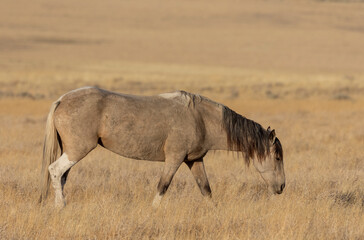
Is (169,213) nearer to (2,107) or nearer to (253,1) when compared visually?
(2,107)

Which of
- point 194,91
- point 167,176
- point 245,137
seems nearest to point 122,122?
point 167,176

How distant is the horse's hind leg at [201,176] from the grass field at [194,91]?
177mm

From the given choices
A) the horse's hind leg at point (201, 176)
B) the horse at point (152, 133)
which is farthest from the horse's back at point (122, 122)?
the horse's hind leg at point (201, 176)

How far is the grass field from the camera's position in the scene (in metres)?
6.45

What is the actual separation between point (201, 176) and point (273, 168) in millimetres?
840

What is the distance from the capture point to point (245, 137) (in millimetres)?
7617

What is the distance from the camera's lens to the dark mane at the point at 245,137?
7.59 m

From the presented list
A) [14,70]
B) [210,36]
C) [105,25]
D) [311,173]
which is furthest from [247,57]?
[311,173]

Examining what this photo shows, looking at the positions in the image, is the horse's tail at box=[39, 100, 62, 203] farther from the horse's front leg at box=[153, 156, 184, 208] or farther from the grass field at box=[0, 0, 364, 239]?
the horse's front leg at box=[153, 156, 184, 208]

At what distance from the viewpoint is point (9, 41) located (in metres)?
56.1

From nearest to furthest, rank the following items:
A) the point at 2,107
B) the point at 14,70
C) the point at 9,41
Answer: the point at 2,107, the point at 14,70, the point at 9,41

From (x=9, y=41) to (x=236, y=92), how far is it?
102 ft

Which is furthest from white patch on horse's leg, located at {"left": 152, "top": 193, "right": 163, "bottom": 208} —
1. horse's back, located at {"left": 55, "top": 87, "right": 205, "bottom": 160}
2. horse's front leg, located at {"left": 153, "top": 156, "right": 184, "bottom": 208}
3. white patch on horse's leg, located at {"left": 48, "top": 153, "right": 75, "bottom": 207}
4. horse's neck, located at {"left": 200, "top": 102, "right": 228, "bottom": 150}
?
white patch on horse's leg, located at {"left": 48, "top": 153, "right": 75, "bottom": 207}

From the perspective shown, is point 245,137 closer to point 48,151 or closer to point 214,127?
point 214,127
